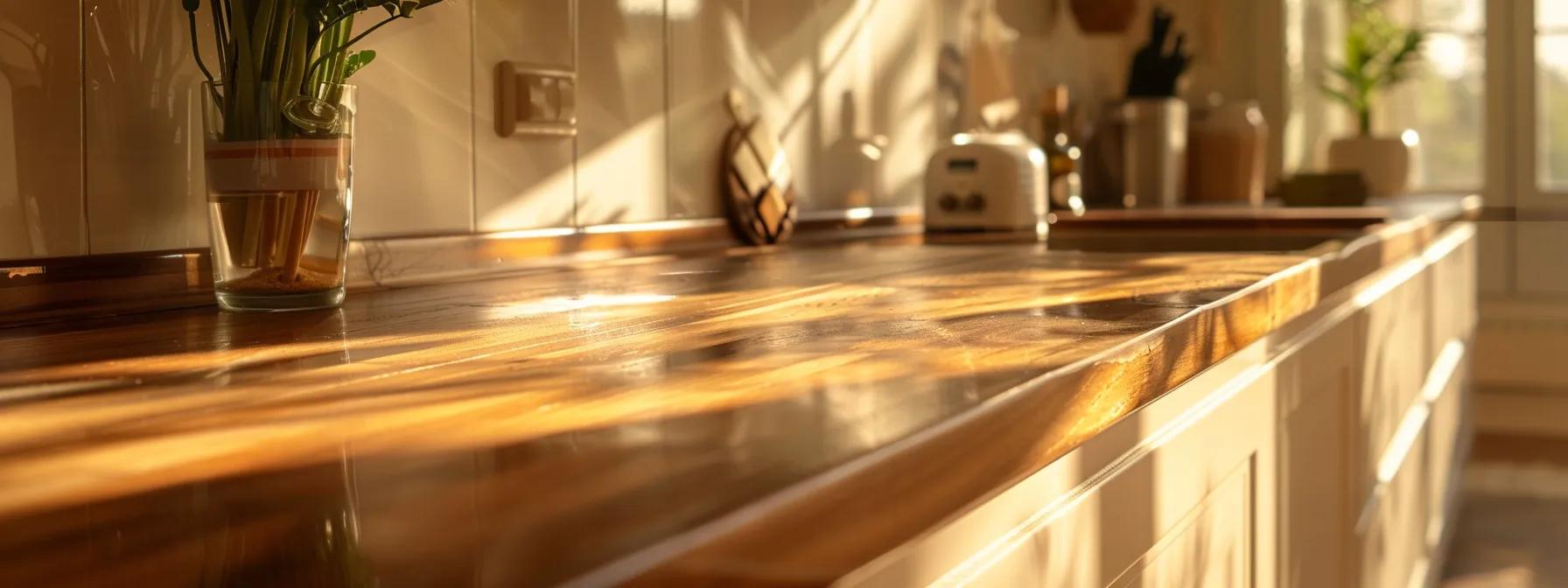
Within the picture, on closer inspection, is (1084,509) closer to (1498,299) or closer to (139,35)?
(139,35)

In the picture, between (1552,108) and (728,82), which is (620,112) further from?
(1552,108)

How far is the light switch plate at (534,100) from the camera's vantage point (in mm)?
1306

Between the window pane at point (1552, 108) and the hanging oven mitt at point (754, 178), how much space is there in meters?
3.05

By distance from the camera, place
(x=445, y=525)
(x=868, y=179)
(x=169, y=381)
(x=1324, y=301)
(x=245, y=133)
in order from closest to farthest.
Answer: (x=445, y=525) < (x=169, y=381) < (x=245, y=133) < (x=1324, y=301) < (x=868, y=179)

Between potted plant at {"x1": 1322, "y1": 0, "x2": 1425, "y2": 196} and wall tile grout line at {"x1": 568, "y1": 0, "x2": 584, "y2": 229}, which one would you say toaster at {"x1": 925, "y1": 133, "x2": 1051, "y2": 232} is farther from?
potted plant at {"x1": 1322, "y1": 0, "x2": 1425, "y2": 196}

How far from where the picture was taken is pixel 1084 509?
0.67 meters

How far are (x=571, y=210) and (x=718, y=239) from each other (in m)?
0.30

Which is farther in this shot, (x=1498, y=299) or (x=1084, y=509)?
(x=1498, y=299)

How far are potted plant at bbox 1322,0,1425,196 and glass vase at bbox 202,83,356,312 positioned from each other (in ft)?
10.2

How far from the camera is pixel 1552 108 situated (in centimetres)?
391

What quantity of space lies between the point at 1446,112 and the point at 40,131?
4013mm

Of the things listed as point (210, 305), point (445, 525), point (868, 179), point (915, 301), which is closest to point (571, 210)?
point (210, 305)

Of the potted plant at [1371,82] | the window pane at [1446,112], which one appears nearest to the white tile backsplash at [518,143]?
the potted plant at [1371,82]

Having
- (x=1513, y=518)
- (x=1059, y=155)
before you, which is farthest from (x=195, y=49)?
(x=1513, y=518)
